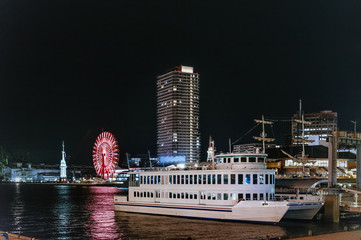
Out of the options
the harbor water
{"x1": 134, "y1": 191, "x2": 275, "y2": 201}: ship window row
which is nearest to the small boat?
the harbor water

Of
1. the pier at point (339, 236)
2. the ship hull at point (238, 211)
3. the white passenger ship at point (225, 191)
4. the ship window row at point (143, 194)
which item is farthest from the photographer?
the ship window row at point (143, 194)

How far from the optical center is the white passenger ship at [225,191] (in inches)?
1747

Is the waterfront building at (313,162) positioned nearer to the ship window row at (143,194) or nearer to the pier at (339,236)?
the ship window row at (143,194)

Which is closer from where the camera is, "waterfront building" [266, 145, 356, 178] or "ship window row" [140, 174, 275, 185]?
"ship window row" [140, 174, 275, 185]

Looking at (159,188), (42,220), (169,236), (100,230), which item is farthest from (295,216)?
(42,220)

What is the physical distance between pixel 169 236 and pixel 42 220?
26.4 meters

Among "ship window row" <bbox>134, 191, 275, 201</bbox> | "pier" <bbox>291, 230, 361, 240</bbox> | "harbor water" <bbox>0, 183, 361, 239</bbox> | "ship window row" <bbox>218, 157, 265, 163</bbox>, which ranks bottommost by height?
"harbor water" <bbox>0, 183, 361, 239</bbox>

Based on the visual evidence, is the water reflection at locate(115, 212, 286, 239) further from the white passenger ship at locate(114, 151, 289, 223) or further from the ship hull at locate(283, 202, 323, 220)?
the ship hull at locate(283, 202, 323, 220)

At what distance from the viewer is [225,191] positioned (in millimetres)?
46469

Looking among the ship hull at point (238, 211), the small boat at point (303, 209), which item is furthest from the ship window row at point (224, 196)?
the small boat at point (303, 209)

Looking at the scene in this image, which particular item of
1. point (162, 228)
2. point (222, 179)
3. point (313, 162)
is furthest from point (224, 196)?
point (313, 162)

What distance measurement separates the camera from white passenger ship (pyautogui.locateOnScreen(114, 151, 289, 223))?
146ft

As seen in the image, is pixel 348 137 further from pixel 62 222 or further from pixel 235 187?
pixel 62 222

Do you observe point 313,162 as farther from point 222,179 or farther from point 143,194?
point 222,179
